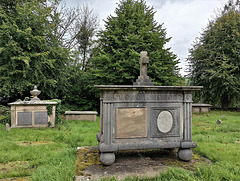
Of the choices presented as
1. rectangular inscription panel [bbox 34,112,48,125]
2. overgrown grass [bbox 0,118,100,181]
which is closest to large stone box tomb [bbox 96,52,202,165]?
overgrown grass [bbox 0,118,100,181]

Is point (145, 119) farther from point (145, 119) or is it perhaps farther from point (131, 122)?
point (131, 122)

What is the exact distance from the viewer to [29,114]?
7090 mm

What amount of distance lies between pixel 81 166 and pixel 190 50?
18.3 m

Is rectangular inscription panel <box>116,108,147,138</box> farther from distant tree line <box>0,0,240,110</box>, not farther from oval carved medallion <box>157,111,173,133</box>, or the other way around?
distant tree line <box>0,0,240,110</box>

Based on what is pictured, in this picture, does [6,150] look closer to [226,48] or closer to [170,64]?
[170,64]

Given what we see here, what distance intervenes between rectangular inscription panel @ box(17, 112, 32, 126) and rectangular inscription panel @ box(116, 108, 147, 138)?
230 inches

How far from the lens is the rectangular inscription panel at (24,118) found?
274 inches

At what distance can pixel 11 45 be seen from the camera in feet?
29.9

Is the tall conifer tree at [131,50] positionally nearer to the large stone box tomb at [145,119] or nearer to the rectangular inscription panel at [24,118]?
the rectangular inscription panel at [24,118]

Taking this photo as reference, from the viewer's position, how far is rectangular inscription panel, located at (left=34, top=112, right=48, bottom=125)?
23.4 feet

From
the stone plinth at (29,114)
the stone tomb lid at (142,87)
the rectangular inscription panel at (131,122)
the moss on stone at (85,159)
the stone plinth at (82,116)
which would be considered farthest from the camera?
the stone plinth at (82,116)

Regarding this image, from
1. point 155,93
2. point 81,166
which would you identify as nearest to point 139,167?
point 81,166

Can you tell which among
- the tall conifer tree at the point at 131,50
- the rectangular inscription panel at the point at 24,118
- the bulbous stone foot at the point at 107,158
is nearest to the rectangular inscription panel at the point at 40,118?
the rectangular inscription panel at the point at 24,118

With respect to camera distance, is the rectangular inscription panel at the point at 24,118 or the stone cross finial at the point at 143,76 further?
the rectangular inscription panel at the point at 24,118
